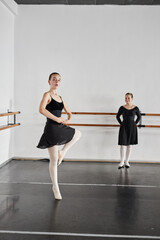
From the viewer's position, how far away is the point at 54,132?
2.78 m

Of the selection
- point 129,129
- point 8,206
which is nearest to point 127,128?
point 129,129

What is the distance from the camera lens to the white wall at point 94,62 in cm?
485

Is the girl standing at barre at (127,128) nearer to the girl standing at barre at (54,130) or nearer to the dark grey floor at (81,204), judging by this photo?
the dark grey floor at (81,204)

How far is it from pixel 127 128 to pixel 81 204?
207cm

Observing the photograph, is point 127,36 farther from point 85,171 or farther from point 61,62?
point 85,171

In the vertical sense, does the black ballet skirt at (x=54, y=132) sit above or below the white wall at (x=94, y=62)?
below

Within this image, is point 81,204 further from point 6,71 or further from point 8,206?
point 6,71

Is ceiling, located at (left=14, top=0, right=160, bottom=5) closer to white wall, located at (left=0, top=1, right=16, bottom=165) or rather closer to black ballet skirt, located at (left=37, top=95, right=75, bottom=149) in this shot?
white wall, located at (left=0, top=1, right=16, bottom=165)

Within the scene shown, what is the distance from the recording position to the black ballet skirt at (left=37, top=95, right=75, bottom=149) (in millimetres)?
2758

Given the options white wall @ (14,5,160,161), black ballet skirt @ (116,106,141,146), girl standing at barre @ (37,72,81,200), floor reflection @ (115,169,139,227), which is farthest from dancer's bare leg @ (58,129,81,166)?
white wall @ (14,5,160,161)

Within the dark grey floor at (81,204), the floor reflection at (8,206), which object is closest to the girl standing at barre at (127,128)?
the dark grey floor at (81,204)

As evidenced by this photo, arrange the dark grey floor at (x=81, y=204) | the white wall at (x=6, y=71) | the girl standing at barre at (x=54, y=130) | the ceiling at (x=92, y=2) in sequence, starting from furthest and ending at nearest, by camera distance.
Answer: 1. the ceiling at (x=92, y=2)
2. the white wall at (x=6, y=71)
3. the girl standing at barre at (x=54, y=130)
4. the dark grey floor at (x=81, y=204)

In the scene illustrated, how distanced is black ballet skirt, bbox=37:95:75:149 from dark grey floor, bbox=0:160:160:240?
2.03 ft

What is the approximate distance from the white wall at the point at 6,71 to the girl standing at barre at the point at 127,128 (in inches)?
76.2
